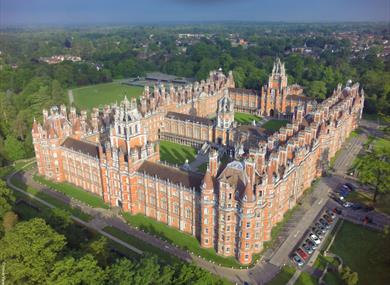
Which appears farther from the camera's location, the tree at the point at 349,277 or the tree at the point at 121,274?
the tree at the point at 349,277

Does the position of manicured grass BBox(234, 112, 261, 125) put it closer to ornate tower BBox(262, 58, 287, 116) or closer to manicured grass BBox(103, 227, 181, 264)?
ornate tower BBox(262, 58, 287, 116)

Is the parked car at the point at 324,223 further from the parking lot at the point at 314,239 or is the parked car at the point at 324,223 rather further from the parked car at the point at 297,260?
the parked car at the point at 297,260

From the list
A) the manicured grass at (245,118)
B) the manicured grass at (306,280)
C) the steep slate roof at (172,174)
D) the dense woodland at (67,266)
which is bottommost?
the manicured grass at (306,280)

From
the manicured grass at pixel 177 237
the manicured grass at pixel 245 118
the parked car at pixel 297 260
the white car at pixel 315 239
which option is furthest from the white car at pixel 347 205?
the manicured grass at pixel 245 118

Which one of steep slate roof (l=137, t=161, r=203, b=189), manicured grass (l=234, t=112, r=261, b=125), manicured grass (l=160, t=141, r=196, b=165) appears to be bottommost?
manicured grass (l=160, t=141, r=196, b=165)

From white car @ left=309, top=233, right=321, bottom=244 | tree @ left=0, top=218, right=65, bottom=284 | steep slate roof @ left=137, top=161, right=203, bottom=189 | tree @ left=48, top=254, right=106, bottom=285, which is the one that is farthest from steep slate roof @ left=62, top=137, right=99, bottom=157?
white car @ left=309, top=233, right=321, bottom=244

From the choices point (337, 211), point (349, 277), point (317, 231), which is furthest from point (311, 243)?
point (337, 211)

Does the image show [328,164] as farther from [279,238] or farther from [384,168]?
[279,238]

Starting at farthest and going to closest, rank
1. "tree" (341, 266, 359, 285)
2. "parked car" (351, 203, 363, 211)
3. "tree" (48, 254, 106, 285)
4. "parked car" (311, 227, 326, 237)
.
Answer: "parked car" (351, 203, 363, 211)
"parked car" (311, 227, 326, 237)
"tree" (341, 266, 359, 285)
"tree" (48, 254, 106, 285)
